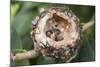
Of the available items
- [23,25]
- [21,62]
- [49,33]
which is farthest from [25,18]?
[21,62]

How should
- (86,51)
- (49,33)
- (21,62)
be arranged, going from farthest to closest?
(86,51)
(49,33)
(21,62)

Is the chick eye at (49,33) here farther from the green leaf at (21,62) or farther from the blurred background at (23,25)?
the green leaf at (21,62)

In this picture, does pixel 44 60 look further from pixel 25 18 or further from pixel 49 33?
pixel 25 18

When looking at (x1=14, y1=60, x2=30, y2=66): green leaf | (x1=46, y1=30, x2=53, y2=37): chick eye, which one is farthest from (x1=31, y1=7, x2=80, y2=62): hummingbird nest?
(x1=14, y1=60, x2=30, y2=66): green leaf

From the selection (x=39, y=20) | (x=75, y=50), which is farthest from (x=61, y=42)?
(x=39, y=20)

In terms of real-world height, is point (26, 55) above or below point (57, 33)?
below

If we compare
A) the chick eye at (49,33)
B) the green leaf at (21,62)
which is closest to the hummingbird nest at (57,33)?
the chick eye at (49,33)

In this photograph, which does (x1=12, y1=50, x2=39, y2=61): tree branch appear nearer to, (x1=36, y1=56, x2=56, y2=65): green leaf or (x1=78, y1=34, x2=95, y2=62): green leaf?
(x1=36, y1=56, x2=56, y2=65): green leaf

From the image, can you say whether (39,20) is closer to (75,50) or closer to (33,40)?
(33,40)

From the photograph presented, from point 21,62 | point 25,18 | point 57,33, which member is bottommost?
point 21,62
